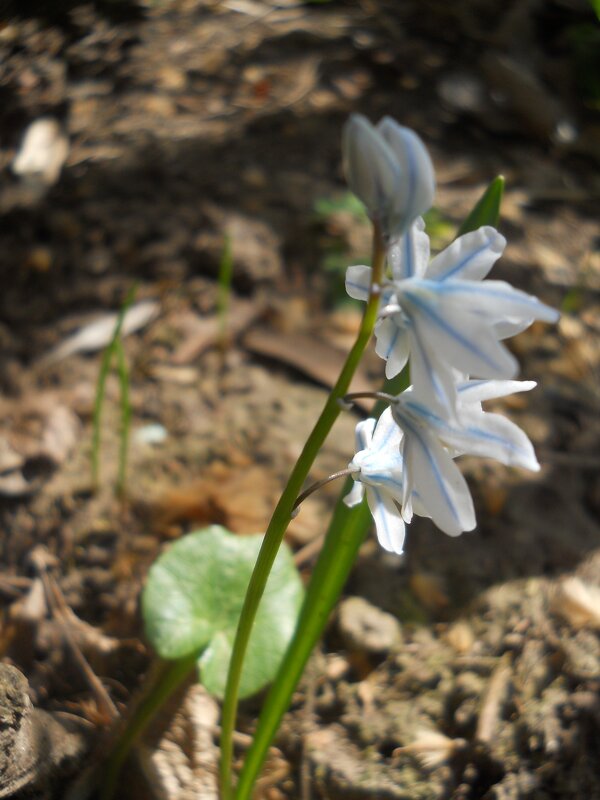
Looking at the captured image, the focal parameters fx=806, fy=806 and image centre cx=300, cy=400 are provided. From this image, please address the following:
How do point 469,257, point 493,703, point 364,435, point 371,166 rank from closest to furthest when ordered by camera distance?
point 371,166
point 469,257
point 364,435
point 493,703

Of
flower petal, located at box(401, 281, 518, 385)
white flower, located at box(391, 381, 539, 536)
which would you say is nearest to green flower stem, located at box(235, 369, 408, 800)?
white flower, located at box(391, 381, 539, 536)

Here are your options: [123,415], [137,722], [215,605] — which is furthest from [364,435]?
[123,415]

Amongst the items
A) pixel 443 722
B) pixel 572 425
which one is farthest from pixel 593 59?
pixel 443 722

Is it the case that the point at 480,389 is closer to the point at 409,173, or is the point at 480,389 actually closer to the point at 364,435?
the point at 364,435

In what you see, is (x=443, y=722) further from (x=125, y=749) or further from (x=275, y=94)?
(x=275, y=94)

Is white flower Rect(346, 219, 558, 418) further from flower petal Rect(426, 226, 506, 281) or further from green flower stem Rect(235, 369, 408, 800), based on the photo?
green flower stem Rect(235, 369, 408, 800)
